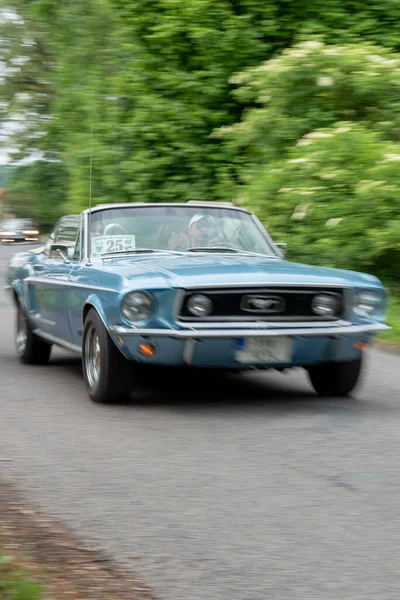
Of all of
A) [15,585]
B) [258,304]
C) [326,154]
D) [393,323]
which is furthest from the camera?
[326,154]

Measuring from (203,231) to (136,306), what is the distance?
1.72 m

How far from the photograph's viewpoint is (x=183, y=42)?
66.3 ft

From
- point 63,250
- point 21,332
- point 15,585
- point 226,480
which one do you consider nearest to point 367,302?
point 226,480

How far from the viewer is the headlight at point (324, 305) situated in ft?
25.5

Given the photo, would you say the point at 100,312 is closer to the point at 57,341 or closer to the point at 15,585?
the point at 57,341

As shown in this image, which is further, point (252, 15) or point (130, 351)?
point (252, 15)

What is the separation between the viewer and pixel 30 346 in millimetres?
10477

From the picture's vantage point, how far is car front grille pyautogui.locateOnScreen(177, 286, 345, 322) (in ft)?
24.6

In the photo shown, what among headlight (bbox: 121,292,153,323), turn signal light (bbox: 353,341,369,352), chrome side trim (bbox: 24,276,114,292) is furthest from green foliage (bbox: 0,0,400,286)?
headlight (bbox: 121,292,153,323)

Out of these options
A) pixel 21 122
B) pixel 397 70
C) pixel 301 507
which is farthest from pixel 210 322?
pixel 21 122

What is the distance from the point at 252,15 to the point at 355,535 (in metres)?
16.5

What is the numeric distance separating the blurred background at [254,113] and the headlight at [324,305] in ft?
16.7

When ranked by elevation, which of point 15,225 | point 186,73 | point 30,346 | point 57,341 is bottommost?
point 15,225

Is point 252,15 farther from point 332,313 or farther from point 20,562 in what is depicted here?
point 20,562
